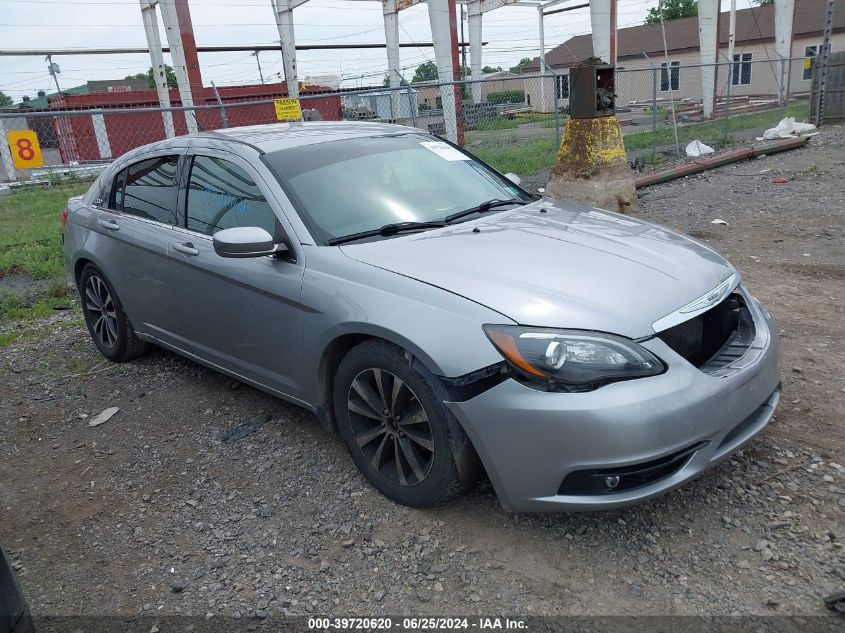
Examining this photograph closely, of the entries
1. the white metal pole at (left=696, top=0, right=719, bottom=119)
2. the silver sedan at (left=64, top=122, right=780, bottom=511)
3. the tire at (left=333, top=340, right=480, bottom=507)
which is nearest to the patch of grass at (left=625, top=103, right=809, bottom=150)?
the white metal pole at (left=696, top=0, right=719, bottom=119)

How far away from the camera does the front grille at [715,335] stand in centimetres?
274

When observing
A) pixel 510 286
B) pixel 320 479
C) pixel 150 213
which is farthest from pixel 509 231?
pixel 150 213

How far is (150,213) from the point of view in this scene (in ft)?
14.3

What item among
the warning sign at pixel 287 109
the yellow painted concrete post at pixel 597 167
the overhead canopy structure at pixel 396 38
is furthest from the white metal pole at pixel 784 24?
the warning sign at pixel 287 109

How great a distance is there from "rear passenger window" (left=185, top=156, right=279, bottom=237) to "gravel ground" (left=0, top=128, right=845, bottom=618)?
3.84 ft

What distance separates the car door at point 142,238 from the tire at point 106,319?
0.18 metres

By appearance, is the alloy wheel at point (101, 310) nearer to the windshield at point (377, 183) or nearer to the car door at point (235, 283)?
the car door at point (235, 283)

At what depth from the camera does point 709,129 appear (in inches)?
715

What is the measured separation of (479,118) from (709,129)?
8.44 m

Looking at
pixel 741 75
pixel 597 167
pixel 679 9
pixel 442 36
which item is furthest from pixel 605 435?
pixel 679 9

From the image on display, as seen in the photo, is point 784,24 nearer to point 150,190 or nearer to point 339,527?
point 150,190

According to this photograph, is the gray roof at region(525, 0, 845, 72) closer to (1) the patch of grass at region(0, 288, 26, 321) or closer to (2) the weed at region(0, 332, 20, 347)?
(1) the patch of grass at region(0, 288, 26, 321)

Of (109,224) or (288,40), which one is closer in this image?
(109,224)

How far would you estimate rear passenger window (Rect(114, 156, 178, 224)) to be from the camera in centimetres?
421
